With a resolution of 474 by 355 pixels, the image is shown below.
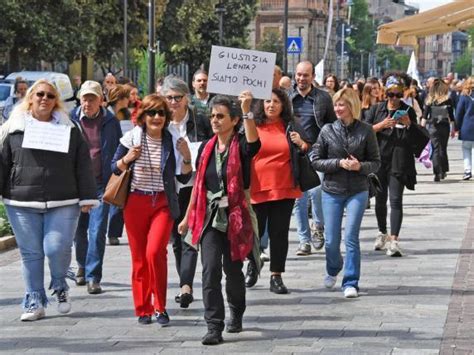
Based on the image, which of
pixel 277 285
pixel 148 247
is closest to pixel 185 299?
pixel 148 247

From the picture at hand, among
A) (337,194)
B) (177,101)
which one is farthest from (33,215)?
(337,194)

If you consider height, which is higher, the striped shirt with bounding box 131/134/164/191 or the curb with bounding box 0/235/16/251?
the striped shirt with bounding box 131/134/164/191

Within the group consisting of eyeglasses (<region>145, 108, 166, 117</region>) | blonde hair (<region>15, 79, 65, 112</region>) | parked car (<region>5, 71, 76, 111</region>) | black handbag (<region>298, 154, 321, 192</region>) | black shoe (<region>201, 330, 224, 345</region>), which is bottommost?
black shoe (<region>201, 330, 224, 345</region>)

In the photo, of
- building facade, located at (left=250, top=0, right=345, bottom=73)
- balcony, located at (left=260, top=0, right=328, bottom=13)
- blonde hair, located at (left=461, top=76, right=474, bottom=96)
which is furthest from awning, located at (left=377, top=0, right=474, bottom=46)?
balcony, located at (left=260, top=0, right=328, bottom=13)

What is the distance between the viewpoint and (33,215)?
963 centimetres

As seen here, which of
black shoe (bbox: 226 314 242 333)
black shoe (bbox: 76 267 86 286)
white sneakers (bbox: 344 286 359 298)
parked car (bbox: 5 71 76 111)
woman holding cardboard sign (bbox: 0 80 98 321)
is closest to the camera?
black shoe (bbox: 226 314 242 333)

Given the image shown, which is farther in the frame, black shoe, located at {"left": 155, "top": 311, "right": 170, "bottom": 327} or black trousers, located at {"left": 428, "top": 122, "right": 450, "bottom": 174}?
black trousers, located at {"left": 428, "top": 122, "right": 450, "bottom": 174}

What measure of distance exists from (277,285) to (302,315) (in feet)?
3.52

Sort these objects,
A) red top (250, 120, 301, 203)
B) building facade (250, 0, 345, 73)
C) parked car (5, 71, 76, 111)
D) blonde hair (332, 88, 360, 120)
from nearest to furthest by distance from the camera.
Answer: blonde hair (332, 88, 360, 120) → red top (250, 120, 301, 203) → parked car (5, 71, 76, 111) → building facade (250, 0, 345, 73)

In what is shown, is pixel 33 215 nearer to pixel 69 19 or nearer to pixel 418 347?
pixel 418 347

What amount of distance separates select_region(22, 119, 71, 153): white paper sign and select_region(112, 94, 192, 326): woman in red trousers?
0.41 metres

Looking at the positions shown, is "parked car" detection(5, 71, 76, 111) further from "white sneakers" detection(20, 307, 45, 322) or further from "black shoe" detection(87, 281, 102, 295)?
"white sneakers" detection(20, 307, 45, 322)

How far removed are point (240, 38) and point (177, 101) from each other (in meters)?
69.8

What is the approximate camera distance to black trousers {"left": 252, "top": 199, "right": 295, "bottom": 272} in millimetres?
10898
